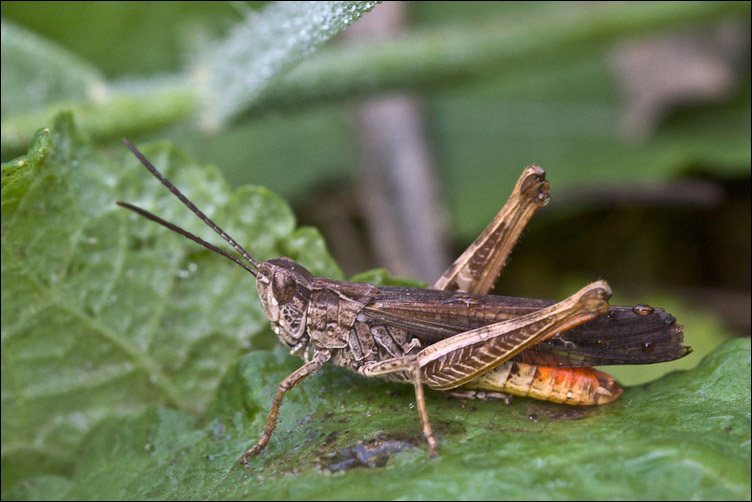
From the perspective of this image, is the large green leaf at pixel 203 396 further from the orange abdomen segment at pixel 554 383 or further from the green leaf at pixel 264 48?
the green leaf at pixel 264 48

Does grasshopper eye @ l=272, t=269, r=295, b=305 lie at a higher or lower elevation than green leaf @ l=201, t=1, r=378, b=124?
lower

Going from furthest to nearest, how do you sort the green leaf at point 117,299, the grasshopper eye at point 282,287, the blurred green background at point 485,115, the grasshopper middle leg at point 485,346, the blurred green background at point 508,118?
the blurred green background at point 508,118, the blurred green background at point 485,115, the green leaf at point 117,299, the grasshopper eye at point 282,287, the grasshopper middle leg at point 485,346

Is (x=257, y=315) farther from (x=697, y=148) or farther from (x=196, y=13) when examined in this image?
(x=697, y=148)

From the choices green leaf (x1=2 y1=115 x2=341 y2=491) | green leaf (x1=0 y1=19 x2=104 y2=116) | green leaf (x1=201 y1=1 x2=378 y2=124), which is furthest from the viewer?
green leaf (x1=0 y1=19 x2=104 y2=116)

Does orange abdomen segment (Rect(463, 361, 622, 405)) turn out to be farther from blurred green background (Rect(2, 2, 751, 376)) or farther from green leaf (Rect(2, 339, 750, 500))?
blurred green background (Rect(2, 2, 751, 376))

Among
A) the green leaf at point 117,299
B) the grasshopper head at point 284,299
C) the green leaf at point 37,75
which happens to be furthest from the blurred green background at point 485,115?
the grasshopper head at point 284,299

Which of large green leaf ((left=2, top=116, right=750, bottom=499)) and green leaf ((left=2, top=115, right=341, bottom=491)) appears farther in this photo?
green leaf ((left=2, top=115, right=341, bottom=491))

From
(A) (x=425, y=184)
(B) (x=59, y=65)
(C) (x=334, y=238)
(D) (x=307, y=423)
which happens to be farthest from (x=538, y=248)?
(B) (x=59, y=65)

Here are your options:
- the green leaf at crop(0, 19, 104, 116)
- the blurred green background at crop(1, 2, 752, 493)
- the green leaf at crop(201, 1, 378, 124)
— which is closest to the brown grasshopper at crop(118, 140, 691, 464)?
the green leaf at crop(201, 1, 378, 124)
